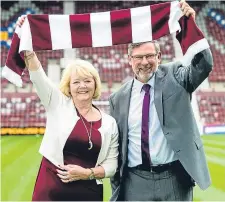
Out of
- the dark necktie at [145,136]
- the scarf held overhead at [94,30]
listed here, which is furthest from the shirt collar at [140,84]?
the scarf held overhead at [94,30]

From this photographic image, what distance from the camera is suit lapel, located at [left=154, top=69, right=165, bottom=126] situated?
251 centimetres

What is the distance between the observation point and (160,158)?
97.2 inches

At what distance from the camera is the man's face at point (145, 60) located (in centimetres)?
251

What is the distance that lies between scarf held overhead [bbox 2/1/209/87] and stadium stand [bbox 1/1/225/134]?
1068 cm

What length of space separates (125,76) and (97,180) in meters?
13.6

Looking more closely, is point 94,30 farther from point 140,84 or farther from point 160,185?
point 160,185

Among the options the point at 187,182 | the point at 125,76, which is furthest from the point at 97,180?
the point at 125,76

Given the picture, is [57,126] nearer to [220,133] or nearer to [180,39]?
[180,39]

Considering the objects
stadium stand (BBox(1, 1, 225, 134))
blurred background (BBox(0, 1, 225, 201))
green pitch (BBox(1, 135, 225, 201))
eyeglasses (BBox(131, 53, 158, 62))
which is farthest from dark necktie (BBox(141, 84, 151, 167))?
stadium stand (BBox(1, 1, 225, 134))

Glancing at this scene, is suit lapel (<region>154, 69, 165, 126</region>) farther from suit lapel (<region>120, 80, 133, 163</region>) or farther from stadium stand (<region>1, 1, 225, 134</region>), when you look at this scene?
stadium stand (<region>1, 1, 225, 134</region>)

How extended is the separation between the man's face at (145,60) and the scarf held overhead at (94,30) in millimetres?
143

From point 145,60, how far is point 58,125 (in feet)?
2.21

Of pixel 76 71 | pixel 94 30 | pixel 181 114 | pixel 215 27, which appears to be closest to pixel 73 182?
pixel 76 71

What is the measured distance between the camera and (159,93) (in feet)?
8.41
